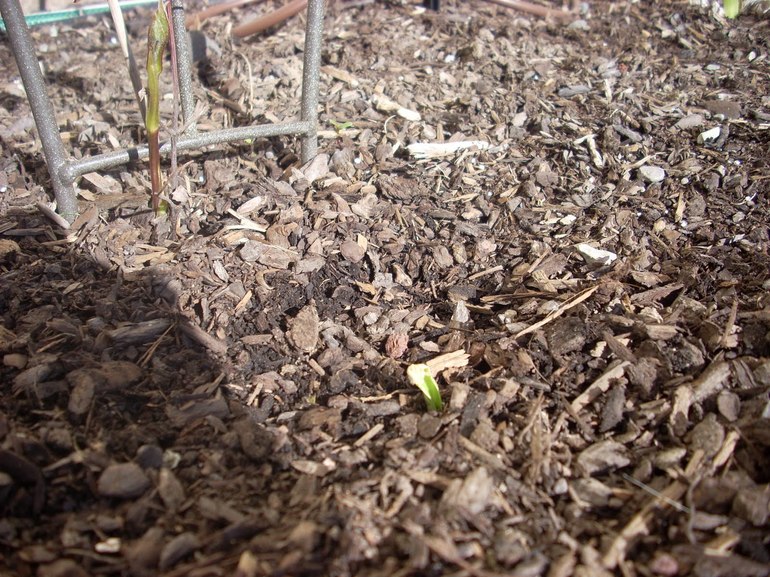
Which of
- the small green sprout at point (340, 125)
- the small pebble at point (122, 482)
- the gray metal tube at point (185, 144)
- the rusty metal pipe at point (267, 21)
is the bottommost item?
the small pebble at point (122, 482)

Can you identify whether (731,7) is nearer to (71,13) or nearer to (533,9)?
(533,9)

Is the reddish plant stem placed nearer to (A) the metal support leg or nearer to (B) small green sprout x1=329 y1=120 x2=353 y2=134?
(A) the metal support leg

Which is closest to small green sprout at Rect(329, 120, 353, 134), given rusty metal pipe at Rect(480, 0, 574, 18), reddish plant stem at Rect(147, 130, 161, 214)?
reddish plant stem at Rect(147, 130, 161, 214)

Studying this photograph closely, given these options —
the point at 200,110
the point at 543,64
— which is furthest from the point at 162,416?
the point at 543,64

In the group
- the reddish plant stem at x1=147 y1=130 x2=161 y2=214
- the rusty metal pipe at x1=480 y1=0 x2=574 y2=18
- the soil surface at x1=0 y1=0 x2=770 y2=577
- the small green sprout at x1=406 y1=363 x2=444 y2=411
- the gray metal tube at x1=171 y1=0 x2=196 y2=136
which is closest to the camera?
the soil surface at x1=0 y1=0 x2=770 y2=577

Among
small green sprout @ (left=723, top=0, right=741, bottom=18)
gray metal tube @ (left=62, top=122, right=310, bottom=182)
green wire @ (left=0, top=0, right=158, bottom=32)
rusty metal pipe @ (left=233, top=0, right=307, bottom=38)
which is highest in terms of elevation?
green wire @ (left=0, top=0, right=158, bottom=32)

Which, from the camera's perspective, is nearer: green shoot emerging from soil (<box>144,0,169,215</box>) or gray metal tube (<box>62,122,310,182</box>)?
A: green shoot emerging from soil (<box>144,0,169,215</box>)

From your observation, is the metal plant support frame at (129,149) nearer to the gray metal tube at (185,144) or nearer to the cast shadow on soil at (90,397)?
the gray metal tube at (185,144)

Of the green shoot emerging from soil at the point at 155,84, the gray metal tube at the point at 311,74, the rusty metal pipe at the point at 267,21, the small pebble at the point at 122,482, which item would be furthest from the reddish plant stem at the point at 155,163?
the rusty metal pipe at the point at 267,21
